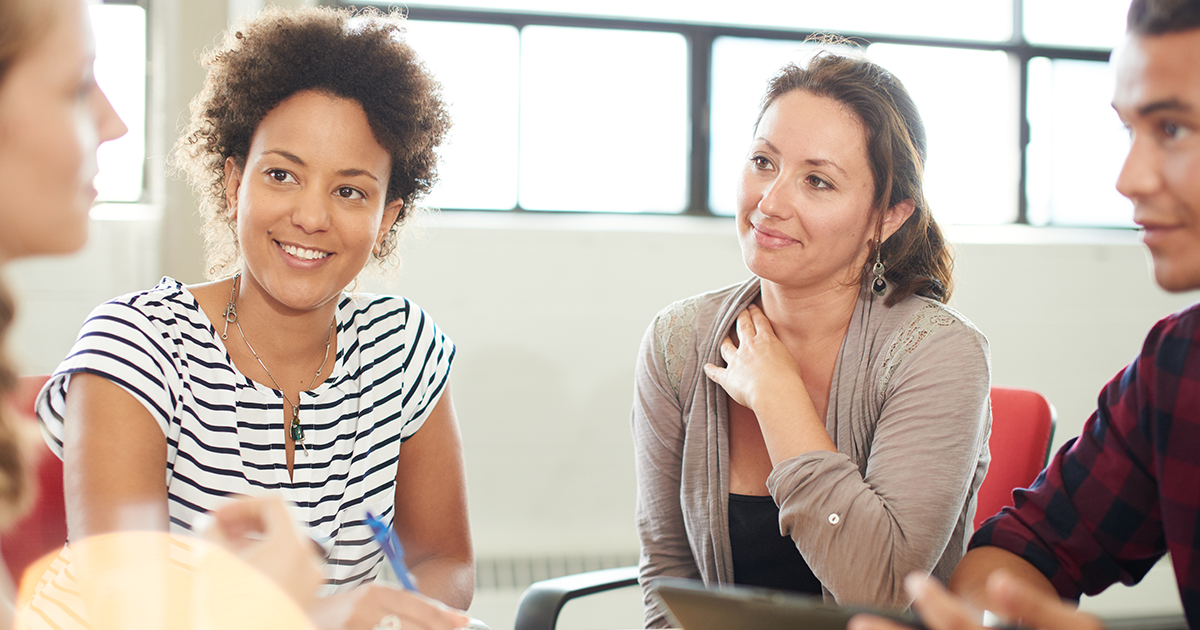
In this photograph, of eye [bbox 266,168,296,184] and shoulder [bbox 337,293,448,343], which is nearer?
eye [bbox 266,168,296,184]

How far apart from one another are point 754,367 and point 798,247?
0.22 metres

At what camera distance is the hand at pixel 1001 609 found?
0.63 m

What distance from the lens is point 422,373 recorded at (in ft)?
4.74

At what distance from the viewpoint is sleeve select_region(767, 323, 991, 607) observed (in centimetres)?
119

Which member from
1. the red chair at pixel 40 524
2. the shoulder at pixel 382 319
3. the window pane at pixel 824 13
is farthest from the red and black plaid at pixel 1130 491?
the window pane at pixel 824 13

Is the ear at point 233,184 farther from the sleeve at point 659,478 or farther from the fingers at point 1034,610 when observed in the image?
the fingers at point 1034,610

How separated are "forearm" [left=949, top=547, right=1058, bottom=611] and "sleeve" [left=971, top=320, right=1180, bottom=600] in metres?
0.01

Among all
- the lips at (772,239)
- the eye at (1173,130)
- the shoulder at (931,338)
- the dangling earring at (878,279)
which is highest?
the eye at (1173,130)

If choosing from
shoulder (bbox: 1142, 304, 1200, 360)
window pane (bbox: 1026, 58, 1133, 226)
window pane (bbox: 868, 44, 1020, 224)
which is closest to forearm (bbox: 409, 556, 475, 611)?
shoulder (bbox: 1142, 304, 1200, 360)

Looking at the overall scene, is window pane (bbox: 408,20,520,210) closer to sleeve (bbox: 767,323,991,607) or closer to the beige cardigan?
the beige cardigan

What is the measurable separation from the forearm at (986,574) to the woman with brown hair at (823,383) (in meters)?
0.13

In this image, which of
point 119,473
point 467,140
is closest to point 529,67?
point 467,140

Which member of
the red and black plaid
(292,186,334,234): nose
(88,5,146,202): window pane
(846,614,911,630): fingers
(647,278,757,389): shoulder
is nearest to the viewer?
(846,614,911,630): fingers

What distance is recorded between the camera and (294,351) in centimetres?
137
